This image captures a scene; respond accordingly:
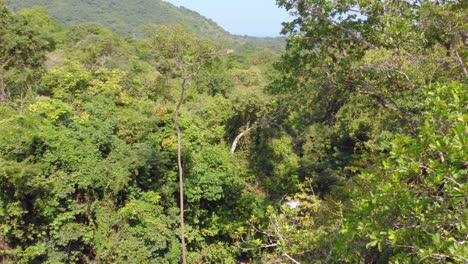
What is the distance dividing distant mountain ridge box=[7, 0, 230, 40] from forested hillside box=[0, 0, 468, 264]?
80.9m

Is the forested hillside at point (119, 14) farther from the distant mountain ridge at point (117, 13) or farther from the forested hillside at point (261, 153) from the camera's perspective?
the forested hillside at point (261, 153)

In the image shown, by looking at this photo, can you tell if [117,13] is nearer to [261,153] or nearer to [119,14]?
[119,14]

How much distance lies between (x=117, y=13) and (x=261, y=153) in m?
116

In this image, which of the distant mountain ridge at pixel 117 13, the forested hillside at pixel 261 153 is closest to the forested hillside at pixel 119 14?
the distant mountain ridge at pixel 117 13

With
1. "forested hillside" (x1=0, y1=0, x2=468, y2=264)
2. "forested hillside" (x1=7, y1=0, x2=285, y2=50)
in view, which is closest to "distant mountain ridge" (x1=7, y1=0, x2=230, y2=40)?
"forested hillside" (x1=7, y1=0, x2=285, y2=50)

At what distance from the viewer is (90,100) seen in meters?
11.6

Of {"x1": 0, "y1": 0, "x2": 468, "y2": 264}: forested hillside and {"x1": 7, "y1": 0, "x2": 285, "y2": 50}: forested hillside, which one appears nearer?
{"x1": 0, "y1": 0, "x2": 468, "y2": 264}: forested hillside

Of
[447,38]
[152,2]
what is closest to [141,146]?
[447,38]

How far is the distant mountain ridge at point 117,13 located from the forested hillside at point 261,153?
265ft

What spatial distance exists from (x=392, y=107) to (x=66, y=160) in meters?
7.72

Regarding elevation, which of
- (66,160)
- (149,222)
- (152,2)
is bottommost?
(149,222)

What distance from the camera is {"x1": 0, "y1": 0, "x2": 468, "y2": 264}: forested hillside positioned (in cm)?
354

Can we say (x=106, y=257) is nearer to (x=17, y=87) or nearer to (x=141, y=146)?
(x=141, y=146)

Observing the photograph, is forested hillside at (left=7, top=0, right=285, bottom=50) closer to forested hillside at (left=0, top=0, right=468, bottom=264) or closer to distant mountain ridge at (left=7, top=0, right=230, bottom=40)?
distant mountain ridge at (left=7, top=0, right=230, bottom=40)
